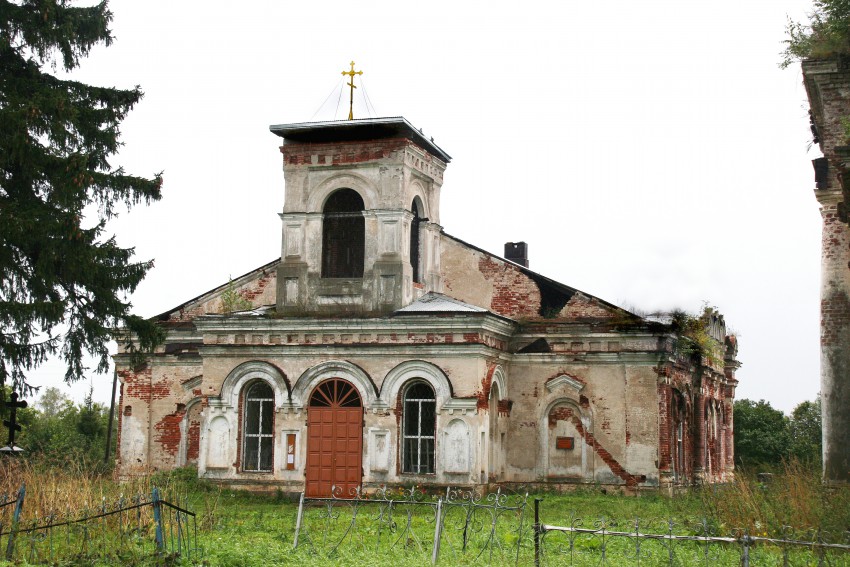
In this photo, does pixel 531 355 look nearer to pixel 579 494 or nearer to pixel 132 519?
pixel 579 494

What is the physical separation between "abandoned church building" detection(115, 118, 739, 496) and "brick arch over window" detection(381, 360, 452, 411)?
32 mm

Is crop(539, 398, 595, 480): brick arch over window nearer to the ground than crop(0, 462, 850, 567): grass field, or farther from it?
farther from it

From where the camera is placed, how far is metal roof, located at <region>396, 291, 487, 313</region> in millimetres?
24562

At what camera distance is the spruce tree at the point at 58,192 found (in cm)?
2081

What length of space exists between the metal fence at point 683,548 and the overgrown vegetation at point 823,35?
738 centimetres

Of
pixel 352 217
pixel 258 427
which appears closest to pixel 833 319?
pixel 352 217

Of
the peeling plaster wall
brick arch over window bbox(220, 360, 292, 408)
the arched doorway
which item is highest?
the peeling plaster wall

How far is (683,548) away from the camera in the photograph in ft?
50.6

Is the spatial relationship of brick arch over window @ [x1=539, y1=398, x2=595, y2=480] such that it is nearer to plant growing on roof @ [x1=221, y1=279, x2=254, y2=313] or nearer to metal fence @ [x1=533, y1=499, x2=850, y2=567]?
plant growing on roof @ [x1=221, y1=279, x2=254, y2=313]

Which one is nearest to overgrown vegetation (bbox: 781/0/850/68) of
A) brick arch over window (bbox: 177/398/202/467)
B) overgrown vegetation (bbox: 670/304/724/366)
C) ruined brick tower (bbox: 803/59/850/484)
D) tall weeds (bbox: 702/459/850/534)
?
ruined brick tower (bbox: 803/59/850/484)

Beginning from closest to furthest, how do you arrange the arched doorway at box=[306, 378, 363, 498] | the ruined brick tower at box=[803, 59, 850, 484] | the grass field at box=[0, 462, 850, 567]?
the grass field at box=[0, 462, 850, 567] → the ruined brick tower at box=[803, 59, 850, 484] → the arched doorway at box=[306, 378, 363, 498]

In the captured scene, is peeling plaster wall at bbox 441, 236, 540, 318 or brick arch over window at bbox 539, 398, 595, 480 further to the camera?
peeling plaster wall at bbox 441, 236, 540, 318

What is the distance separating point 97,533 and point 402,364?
1010cm

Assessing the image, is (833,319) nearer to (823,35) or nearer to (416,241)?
(823,35)
